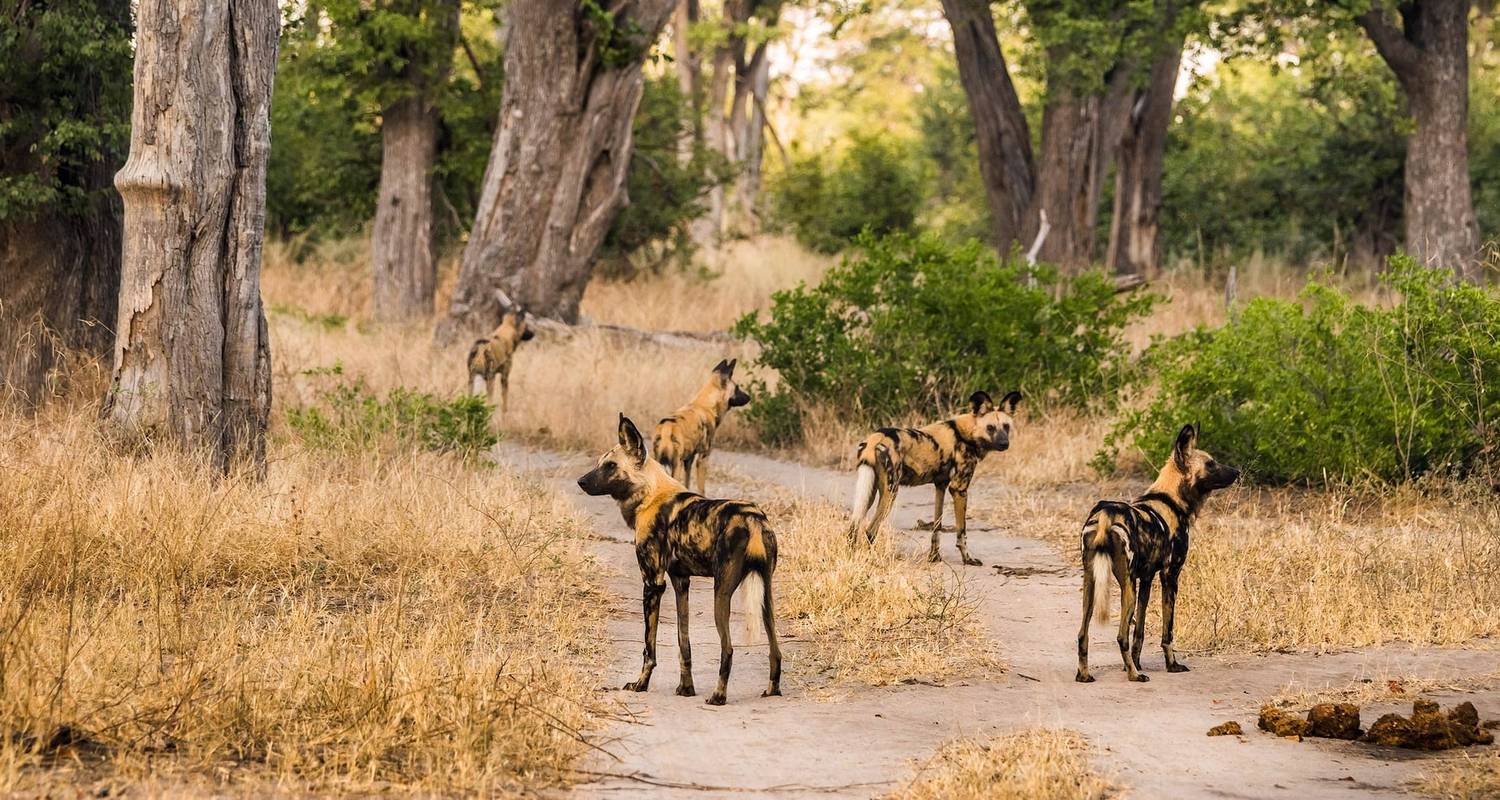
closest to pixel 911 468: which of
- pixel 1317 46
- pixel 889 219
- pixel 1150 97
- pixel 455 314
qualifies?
pixel 455 314

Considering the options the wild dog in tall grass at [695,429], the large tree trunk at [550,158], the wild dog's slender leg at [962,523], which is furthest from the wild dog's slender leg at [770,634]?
the large tree trunk at [550,158]

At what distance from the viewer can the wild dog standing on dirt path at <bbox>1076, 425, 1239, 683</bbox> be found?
21.4 ft

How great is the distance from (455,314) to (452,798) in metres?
14.2

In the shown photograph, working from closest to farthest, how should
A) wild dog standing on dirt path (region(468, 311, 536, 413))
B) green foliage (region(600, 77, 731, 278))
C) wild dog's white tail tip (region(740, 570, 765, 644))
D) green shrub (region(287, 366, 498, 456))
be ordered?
1. wild dog's white tail tip (region(740, 570, 765, 644))
2. green shrub (region(287, 366, 498, 456))
3. wild dog standing on dirt path (region(468, 311, 536, 413))
4. green foliage (region(600, 77, 731, 278))

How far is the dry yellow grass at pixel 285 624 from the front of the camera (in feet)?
16.4

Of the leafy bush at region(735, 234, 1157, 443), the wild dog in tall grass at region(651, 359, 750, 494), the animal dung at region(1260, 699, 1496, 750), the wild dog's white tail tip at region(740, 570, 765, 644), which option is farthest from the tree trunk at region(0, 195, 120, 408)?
the animal dung at region(1260, 699, 1496, 750)

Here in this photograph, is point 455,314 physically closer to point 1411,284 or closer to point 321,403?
point 321,403

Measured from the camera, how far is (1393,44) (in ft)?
65.6

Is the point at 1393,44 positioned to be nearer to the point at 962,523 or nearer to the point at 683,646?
the point at 962,523

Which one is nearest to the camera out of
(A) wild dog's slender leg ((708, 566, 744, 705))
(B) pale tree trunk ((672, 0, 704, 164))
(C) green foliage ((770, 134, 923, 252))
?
(A) wild dog's slender leg ((708, 566, 744, 705))

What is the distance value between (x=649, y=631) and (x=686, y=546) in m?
0.36

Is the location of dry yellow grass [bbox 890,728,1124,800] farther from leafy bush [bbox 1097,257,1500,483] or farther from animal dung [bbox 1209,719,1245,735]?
leafy bush [bbox 1097,257,1500,483]

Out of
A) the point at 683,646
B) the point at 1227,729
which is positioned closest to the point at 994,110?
the point at 683,646

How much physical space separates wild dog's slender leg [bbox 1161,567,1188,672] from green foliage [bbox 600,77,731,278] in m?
17.4
